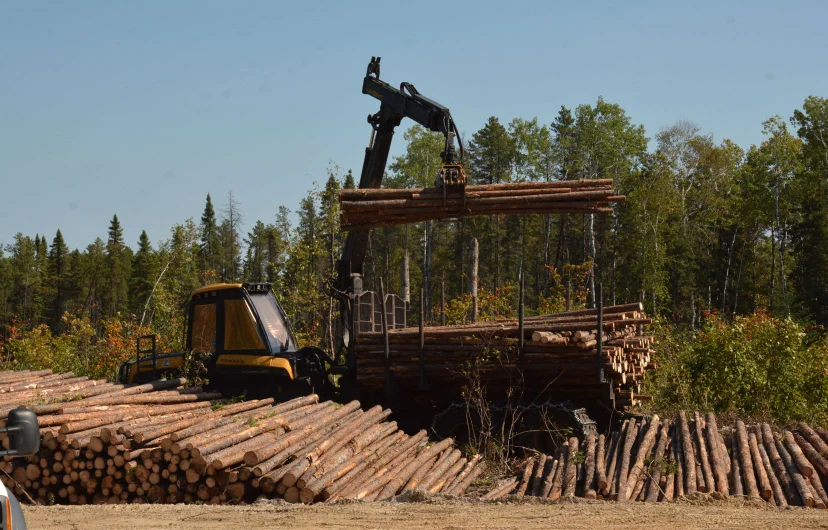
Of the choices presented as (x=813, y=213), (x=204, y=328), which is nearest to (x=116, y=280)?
(x=813, y=213)

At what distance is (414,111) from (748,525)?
29.2ft

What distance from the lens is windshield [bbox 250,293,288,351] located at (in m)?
14.4

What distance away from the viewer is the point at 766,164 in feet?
157

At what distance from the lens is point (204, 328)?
14750 millimetres

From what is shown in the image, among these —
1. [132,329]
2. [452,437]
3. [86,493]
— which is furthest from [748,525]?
[132,329]

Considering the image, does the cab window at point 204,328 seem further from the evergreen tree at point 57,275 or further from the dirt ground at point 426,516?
the evergreen tree at point 57,275

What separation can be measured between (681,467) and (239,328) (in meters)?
7.27

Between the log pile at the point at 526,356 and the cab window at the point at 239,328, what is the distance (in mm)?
1826

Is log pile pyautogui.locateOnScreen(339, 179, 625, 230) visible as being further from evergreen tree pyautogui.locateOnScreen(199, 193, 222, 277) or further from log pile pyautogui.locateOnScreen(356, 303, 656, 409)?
evergreen tree pyautogui.locateOnScreen(199, 193, 222, 277)

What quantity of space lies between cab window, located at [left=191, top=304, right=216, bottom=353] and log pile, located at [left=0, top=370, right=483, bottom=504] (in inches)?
78.0

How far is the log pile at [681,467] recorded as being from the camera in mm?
10500

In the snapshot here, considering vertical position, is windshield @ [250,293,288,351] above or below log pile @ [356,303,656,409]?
above

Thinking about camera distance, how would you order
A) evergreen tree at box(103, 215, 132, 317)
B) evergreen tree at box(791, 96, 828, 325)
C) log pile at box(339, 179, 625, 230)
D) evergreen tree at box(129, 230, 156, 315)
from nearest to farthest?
log pile at box(339, 179, 625, 230) → evergreen tree at box(791, 96, 828, 325) → evergreen tree at box(129, 230, 156, 315) → evergreen tree at box(103, 215, 132, 317)

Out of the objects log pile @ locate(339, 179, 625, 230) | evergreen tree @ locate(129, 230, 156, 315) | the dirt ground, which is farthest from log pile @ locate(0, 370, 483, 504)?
evergreen tree @ locate(129, 230, 156, 315)
